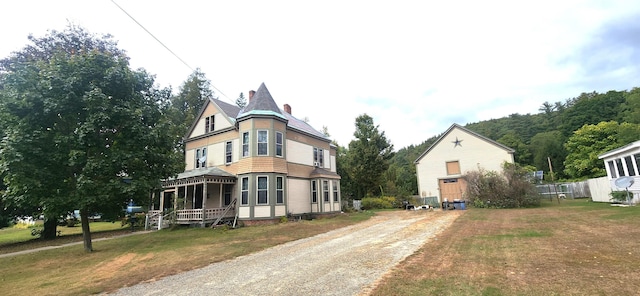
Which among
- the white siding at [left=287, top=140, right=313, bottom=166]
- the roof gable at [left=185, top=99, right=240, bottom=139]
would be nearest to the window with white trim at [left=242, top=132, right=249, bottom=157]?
the roof gable at [left=185, top=99, right=240, bottom=139]

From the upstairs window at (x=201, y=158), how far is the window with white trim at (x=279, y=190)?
677 centimetres

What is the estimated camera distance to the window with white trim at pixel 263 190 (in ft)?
57.9

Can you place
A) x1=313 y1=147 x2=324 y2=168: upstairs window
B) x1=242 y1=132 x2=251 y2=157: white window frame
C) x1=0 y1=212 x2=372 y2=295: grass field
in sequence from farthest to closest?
x1=313 y1=147 x2=324 y2=168: upstairs window
x1=242 y1=132 x2=251 y2=157: white window frame
x1=0 y1=212 x2=372 y2=295: grass field

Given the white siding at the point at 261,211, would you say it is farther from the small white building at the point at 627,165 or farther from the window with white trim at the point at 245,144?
the small white building at the point at 627,165

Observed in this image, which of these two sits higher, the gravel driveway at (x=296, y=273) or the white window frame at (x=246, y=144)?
the white window frame at (x=246, y=144)

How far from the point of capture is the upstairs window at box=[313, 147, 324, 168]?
74.9 ft

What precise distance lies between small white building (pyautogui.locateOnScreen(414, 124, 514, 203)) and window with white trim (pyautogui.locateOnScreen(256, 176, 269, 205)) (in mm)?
17808

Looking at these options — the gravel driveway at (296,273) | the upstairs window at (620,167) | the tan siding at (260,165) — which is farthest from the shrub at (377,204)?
the gravel driveway at (296,273)

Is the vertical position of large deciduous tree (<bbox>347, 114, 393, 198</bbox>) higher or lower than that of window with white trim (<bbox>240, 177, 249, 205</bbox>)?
higher

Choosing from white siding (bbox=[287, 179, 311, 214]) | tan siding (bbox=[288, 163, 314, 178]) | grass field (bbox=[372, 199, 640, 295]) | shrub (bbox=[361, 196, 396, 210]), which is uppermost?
tan siding (bbox=[288, 163, 314, 178])

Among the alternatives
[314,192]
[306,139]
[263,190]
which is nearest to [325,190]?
[314,192]

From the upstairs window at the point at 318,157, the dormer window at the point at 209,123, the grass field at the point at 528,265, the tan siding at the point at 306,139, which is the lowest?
the grass field at the point at 528,265

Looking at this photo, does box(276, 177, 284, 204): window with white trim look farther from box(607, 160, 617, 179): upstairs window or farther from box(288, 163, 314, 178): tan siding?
box(607, 160, 617, 179): upstairs window

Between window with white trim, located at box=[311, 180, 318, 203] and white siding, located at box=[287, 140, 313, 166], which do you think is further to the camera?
window with white trim, located at box=[311, 180, 318, 203]
